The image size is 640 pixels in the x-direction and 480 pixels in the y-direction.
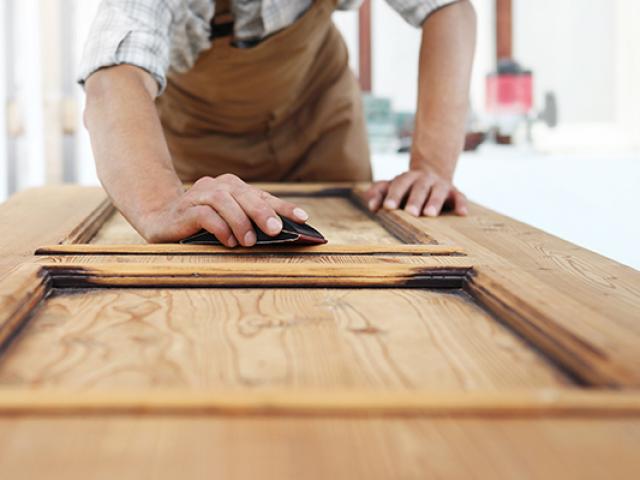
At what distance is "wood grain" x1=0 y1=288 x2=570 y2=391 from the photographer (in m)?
0.50

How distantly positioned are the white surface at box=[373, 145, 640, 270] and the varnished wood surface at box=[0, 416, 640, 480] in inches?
52.2

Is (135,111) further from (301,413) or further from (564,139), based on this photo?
(564,139)

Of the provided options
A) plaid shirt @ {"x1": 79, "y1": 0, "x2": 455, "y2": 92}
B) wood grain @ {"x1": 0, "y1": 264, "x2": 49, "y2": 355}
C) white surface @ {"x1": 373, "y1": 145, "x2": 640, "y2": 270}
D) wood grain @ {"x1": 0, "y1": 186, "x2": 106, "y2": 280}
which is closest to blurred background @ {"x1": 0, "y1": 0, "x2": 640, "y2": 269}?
white surface @ {"x1": 373, "y1": 145, "x2": 640, "y2": 270}

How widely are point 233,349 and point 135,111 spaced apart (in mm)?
591

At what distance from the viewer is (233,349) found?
0.55m

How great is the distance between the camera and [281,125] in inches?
70.9

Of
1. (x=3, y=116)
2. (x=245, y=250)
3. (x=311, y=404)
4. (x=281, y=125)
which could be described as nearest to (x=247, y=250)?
(x=245, y=250)

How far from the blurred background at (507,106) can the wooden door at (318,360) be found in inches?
42.2

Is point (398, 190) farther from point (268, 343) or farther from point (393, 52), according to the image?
point (393, 52)

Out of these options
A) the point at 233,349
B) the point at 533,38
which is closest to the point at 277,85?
the point at 233,349

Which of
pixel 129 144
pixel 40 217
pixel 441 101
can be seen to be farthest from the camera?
pixel 441 101

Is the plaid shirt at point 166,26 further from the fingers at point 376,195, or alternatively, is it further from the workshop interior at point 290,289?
the fingers at point 376,195

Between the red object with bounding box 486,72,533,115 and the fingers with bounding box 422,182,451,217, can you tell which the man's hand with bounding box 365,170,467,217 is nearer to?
the fingers with bounding box 422,182,451,217

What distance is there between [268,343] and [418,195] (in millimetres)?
708
